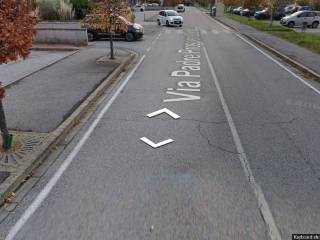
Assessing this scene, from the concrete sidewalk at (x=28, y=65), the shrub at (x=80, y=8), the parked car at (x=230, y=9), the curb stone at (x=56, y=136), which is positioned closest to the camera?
the curb stone at (x=56, y=136)

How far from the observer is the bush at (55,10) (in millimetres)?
18484

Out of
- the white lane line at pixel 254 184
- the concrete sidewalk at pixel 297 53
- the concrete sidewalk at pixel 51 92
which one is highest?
the concrete sidewalk at pixel 297 53

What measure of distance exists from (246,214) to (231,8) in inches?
2438

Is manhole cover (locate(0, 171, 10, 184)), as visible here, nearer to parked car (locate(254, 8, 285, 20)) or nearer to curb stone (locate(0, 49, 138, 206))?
curb stone (locate(0, 49, 138, 206))

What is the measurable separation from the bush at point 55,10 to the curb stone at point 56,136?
980 cm

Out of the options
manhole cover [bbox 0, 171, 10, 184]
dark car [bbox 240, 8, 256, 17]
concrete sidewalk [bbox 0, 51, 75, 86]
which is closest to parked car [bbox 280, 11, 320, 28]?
dark car [bbox 240, 8, 256, 17]

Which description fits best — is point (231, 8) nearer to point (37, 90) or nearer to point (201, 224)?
point (37, 90)

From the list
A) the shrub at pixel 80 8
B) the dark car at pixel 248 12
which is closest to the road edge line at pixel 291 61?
the shrub at pixel 80 8

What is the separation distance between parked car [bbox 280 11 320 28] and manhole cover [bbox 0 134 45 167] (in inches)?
1180

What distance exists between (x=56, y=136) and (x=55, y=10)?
14959 millimetres

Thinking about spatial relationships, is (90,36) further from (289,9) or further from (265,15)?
(289,9)

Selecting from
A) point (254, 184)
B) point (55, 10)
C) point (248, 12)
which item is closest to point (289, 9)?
point (248, 12)

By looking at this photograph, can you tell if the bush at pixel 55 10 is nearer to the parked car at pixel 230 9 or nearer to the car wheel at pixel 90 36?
the car wheel at pixel 90 36

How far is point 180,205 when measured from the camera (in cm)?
432
